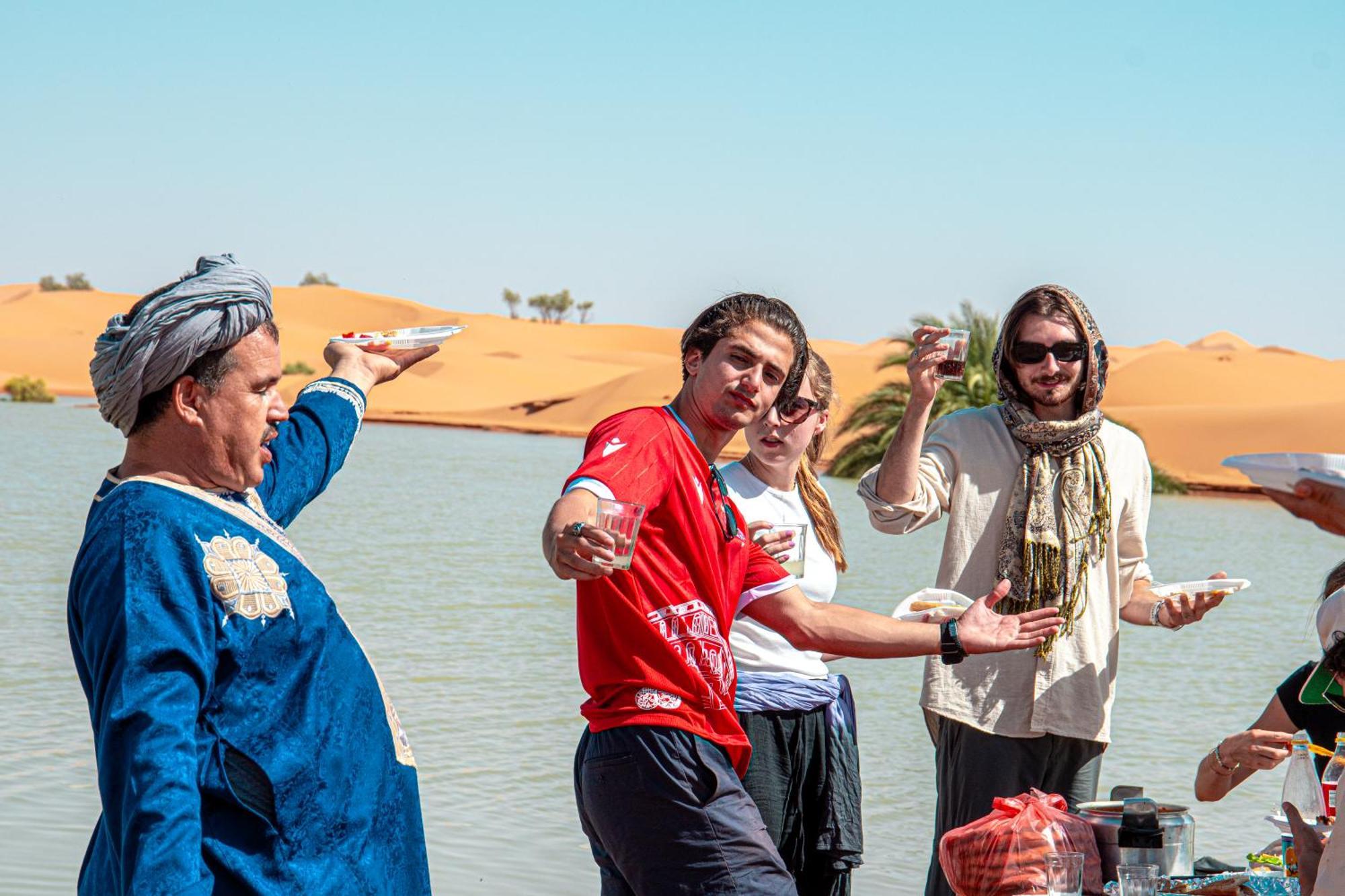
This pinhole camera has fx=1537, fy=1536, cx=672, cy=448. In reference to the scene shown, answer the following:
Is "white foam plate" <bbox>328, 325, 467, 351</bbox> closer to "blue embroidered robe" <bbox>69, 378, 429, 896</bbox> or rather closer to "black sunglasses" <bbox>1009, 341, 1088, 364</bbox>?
"blue embroidered robe" <bbox>69, 378, 429, 896</bbox>

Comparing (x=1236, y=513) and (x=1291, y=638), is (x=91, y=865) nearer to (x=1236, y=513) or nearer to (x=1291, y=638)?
(x=1291, y=638)

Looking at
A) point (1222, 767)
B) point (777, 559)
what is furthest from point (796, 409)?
point (1222, 767)

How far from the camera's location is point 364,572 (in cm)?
1416

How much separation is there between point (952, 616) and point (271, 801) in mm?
1879

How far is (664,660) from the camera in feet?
9.39

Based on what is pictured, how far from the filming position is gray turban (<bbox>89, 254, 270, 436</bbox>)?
226 centimetres

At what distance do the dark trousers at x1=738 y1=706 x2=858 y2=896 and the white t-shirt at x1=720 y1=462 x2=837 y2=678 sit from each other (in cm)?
13

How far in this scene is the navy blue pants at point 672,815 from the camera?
2.84 metres

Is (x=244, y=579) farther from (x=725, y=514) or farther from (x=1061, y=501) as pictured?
(x=1061, y=501)

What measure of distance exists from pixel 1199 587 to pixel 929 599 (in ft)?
2.80

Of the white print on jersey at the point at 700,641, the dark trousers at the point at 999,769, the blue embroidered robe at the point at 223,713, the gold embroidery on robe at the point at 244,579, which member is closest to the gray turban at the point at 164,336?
the blue embroidered robe at the point at 223,713

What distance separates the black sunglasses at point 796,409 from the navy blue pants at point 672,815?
1.51 metres

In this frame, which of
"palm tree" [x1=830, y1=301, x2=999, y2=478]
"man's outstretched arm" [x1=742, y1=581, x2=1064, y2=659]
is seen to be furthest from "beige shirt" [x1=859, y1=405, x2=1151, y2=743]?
"palm tree" [x1=830, y1=301, x2=999, y2=478]

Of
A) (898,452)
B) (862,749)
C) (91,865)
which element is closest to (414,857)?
(91,865)
